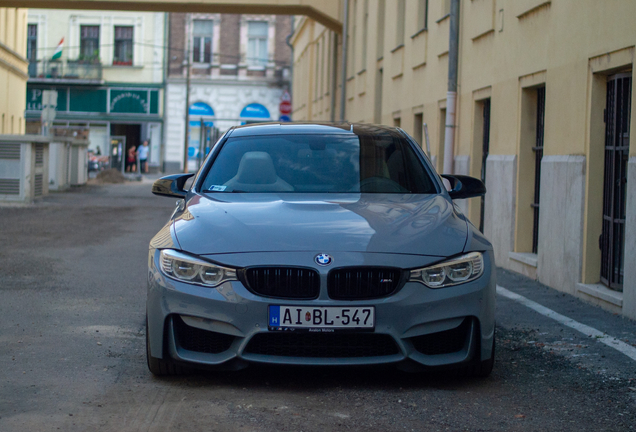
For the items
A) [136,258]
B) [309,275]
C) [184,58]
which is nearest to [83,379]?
[309,275]

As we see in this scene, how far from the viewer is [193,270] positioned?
16.4ft

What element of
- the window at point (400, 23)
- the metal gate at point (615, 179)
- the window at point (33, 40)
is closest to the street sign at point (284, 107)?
the window at point (400, 23)

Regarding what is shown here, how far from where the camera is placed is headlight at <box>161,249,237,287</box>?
4910 mm

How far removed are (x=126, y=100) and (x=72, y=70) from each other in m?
3.65

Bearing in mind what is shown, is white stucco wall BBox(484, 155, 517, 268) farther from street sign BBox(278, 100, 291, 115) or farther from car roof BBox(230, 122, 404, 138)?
street sign BBox(278, 100, 291, 115)

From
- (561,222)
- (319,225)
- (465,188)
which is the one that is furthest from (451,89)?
(319,225)

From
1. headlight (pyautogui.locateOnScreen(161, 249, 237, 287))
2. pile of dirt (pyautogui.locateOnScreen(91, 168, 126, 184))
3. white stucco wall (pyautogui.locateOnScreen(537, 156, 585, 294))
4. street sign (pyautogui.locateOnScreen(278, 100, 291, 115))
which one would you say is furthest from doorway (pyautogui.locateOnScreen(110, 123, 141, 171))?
headlight (pyautogui.locateOnScreen(161, 249, 237, 287))

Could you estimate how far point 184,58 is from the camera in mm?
57094

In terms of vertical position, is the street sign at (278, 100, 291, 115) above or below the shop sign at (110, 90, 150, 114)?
below

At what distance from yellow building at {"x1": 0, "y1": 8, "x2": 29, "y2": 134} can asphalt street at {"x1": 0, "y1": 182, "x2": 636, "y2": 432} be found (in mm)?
29840

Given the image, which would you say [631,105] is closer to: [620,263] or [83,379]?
[620,263]

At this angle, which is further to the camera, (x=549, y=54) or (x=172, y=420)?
(x=549, y=54)

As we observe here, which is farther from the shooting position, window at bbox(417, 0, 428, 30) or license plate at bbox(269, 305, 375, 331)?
window at bbox(417, 0, 428, 30)

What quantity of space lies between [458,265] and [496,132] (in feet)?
27.8
